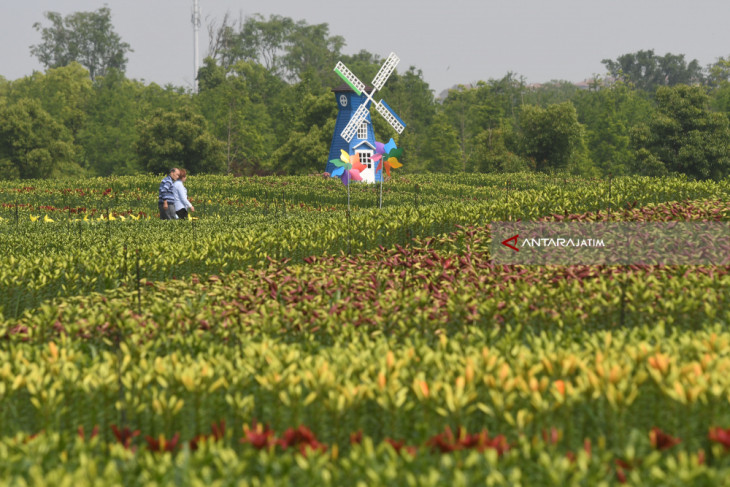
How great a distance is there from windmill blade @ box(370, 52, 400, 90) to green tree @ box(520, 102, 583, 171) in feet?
35.9

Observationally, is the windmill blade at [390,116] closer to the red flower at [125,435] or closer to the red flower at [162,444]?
the red flower at [125,435]

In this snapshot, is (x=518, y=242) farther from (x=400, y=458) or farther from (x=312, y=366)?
(x=400, y=458)

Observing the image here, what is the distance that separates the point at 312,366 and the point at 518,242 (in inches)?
289

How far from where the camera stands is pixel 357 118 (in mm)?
41000

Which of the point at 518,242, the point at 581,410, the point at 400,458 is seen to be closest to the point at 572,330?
the point at 581,410

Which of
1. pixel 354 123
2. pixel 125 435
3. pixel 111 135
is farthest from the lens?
pixel 111 135

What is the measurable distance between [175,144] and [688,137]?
32.5m

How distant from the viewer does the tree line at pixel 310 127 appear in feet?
135

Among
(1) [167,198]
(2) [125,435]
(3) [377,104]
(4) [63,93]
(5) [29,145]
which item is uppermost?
(4) [63,93]

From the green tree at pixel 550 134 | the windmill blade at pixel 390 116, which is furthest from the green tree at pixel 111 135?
the green tree at pixel 550 134

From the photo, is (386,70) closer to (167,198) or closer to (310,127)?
(310,127)

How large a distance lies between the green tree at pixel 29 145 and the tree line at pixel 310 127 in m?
0.08

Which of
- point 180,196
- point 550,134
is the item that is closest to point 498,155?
point 550,134

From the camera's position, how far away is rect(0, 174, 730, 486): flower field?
415 cm
